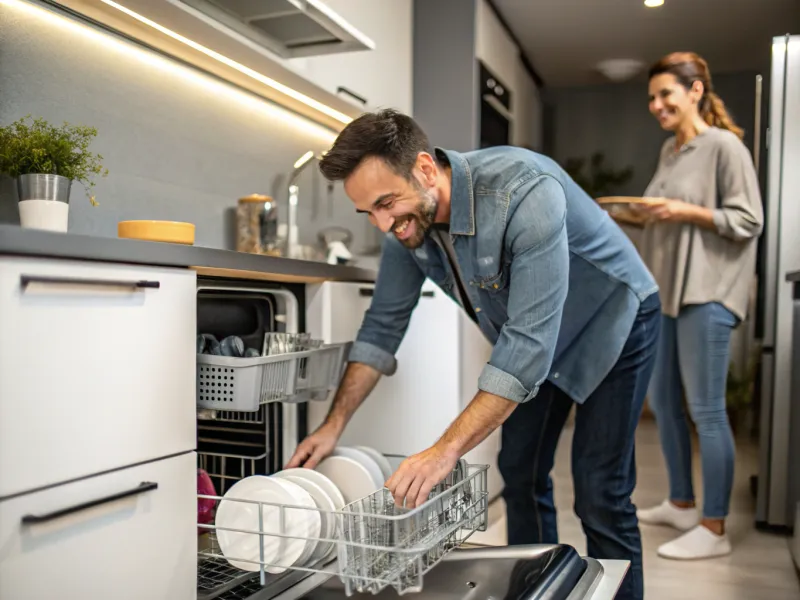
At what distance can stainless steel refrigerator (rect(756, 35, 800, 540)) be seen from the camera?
2.59 m

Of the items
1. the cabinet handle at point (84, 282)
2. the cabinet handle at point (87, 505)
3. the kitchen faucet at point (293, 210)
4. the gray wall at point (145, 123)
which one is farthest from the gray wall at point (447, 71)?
the cabinet handle at point (87, 505)

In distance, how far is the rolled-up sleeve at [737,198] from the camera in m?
2.31

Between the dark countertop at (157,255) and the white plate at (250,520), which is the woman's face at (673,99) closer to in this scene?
the dark countertop at (157,255)

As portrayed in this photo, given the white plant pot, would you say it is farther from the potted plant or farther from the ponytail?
the ponytail

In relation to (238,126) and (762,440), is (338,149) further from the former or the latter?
(762,440)

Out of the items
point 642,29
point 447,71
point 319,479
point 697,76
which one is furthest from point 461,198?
point 642,29

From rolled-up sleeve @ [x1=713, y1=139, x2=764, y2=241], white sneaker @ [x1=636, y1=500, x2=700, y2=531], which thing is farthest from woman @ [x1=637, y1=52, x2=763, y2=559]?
white sneaker @ [x1=636, y1=500, x2=700, y2=531]

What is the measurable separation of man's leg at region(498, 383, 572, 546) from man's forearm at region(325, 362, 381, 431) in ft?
1.04

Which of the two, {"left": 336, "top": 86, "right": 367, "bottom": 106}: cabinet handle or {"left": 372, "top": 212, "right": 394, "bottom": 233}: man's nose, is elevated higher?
{"left": 336, "top": 86, "right": 367, "bottom": 106}: cabinet handle

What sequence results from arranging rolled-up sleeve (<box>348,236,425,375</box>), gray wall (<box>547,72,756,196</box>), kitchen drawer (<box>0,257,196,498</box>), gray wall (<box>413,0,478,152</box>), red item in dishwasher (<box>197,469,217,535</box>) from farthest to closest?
gray wall (<box>547,72,756,196</box>), gray wall (<box>413,0,478,152</box>), rolled-up sleeve (<box>348,236,425,375</box>), red item in dishwasher (<box>197,469,217,535</box>), kitchen drawer (<box>0,257,196,498</box>)

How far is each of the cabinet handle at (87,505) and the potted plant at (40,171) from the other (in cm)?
51

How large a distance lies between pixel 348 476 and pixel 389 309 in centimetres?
36

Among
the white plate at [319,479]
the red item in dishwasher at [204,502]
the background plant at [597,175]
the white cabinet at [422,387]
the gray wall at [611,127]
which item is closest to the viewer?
the white plate at [319,479]

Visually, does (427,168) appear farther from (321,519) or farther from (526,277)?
(321,519)
